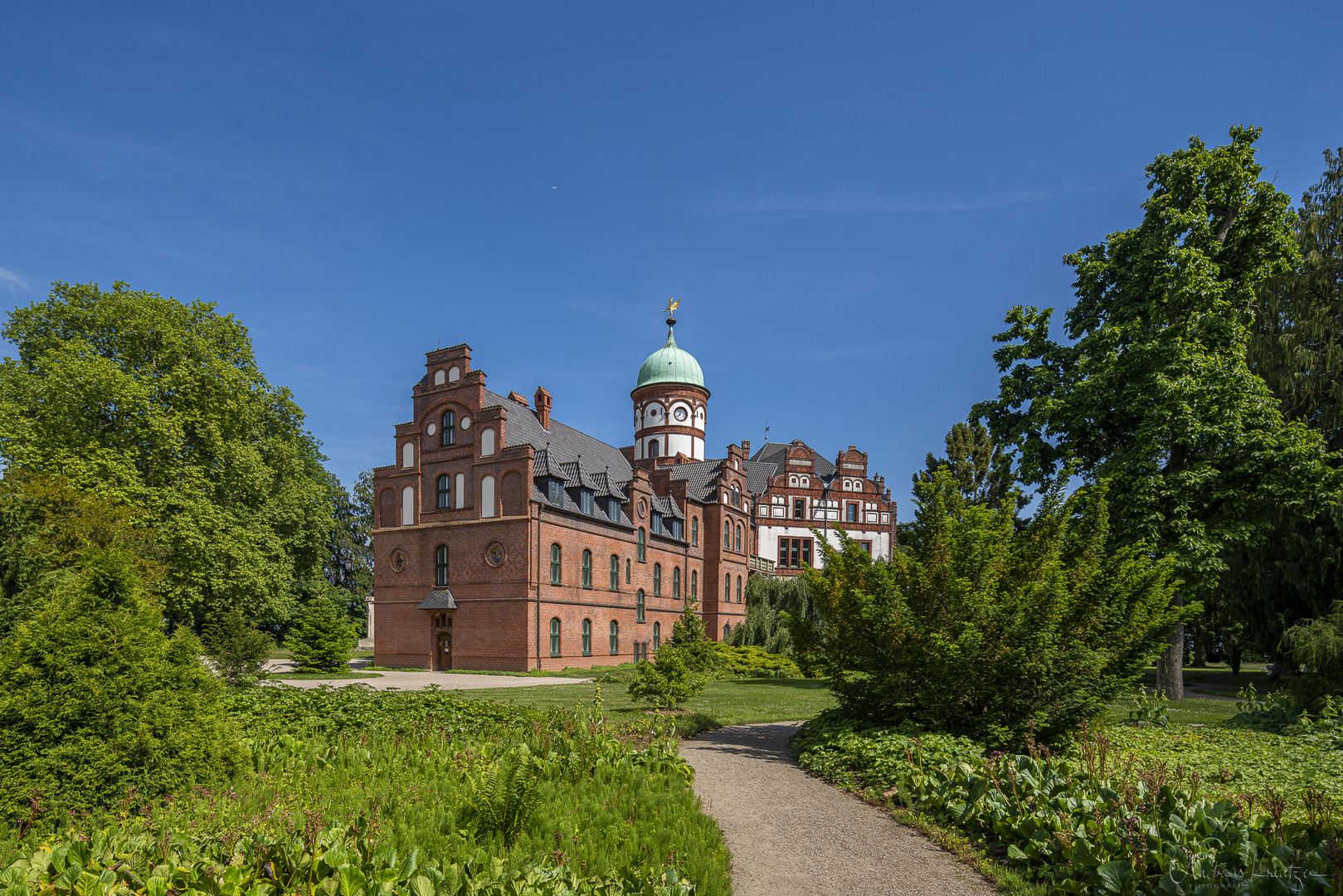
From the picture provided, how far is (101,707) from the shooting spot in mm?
6090

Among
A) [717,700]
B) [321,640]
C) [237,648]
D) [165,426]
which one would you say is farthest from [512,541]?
[717,700]

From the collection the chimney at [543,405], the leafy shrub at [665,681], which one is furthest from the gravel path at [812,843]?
the chimney at [543,405]

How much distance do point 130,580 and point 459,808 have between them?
357 cm

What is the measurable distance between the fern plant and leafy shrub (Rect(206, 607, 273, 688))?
40.9ft

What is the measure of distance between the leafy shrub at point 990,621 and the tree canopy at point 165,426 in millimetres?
23626

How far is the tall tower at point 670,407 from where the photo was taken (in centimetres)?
5125

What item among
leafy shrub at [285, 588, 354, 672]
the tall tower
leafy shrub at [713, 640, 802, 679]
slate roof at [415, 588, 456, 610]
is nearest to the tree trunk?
leafy shrub at [713, 640, 802, 679]

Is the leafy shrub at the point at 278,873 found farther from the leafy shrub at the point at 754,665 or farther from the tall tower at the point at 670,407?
the tall tower at the point at 670,407

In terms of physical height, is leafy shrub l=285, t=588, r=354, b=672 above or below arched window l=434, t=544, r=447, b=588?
below

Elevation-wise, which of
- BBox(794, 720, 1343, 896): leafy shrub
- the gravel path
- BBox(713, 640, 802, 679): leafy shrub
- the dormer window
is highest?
the dormer window

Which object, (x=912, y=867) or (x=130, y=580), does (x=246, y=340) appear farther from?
(x=912, y=867)

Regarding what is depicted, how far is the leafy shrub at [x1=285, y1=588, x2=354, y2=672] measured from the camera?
2897cm

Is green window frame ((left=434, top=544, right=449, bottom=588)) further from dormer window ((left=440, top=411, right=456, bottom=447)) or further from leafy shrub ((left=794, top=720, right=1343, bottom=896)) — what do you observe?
leafy shrub ((left=794, top=720, right=1343, bottom=896))

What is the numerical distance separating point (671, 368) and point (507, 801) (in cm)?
4634
